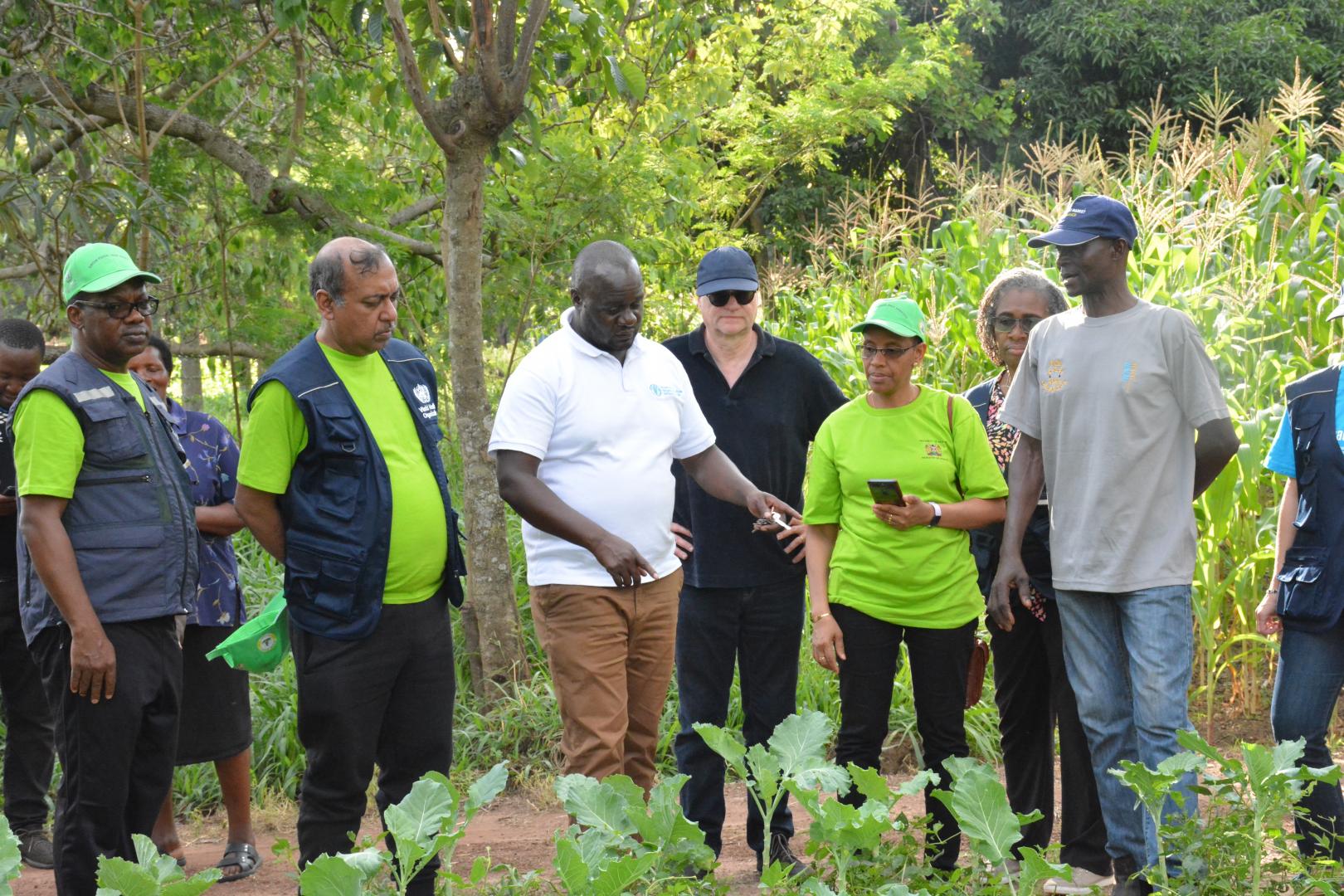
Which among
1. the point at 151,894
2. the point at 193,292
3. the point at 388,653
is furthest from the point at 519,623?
the point at 151,894

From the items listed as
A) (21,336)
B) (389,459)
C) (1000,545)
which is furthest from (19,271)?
(1000,545)

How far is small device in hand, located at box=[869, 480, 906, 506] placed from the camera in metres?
3.91

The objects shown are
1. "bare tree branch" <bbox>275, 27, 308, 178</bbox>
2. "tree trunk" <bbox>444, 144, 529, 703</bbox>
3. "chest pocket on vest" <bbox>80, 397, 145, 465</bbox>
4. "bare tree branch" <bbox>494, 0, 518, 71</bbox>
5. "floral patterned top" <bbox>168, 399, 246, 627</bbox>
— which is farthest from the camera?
"bare tree branch" <bbox>275, 27, 308, 178</bbox>

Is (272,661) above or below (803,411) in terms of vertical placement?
below

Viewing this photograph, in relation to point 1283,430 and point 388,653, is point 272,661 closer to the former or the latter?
point 388,653

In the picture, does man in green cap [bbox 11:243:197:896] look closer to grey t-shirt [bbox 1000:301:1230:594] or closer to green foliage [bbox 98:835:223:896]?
green foliage [bbox 98:835:223:896]

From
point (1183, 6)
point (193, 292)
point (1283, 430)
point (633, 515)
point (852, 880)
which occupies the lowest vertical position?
point (852, 880)

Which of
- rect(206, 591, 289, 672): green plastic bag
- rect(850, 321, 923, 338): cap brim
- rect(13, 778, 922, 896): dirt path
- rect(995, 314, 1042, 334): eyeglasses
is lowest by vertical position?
rect(13, 778, 922, 896): dirt path

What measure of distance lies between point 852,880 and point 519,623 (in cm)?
376

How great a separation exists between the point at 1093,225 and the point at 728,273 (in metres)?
1.21

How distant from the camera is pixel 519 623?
20.9 feet

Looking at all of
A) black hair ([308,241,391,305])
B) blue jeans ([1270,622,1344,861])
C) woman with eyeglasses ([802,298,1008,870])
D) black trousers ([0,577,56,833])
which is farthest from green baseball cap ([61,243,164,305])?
blue jeans ([1270,622,1344,861])

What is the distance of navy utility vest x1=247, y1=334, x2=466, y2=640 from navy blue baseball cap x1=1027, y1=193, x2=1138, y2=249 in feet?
6.31

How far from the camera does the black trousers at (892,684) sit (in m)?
4.10
